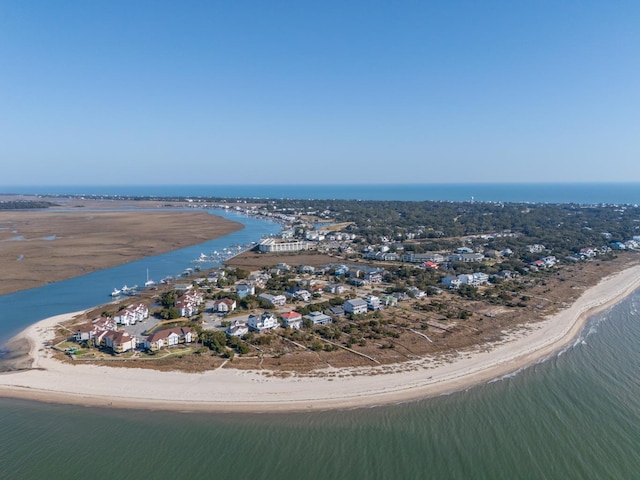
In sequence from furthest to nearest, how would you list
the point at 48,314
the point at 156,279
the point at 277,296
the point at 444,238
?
the point at 444,238 < the point at 156,279 < the point at 277,296 < the point at 48,314

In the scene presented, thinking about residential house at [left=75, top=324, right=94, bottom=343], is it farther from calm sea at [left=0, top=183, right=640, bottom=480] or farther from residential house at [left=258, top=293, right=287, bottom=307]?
residential house at [left=258, top=293, right=287, bottom=307]

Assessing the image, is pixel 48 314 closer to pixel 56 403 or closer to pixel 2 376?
pixel 2 376

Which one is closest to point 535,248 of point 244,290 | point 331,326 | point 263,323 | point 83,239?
point 331,326

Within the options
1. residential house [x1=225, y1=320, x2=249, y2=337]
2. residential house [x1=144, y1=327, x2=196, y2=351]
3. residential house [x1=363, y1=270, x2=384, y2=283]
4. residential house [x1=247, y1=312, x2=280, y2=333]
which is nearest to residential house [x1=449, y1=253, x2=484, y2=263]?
residential house [x1=363, y1=270, x2=384, y2=283]

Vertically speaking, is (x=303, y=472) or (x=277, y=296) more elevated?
(x=277, y=296)

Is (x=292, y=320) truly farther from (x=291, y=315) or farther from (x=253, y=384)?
(x=253, y=384)

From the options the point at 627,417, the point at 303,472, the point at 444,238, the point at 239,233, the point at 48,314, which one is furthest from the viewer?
the point at 239,233

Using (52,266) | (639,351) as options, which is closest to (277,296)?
(639,351)
